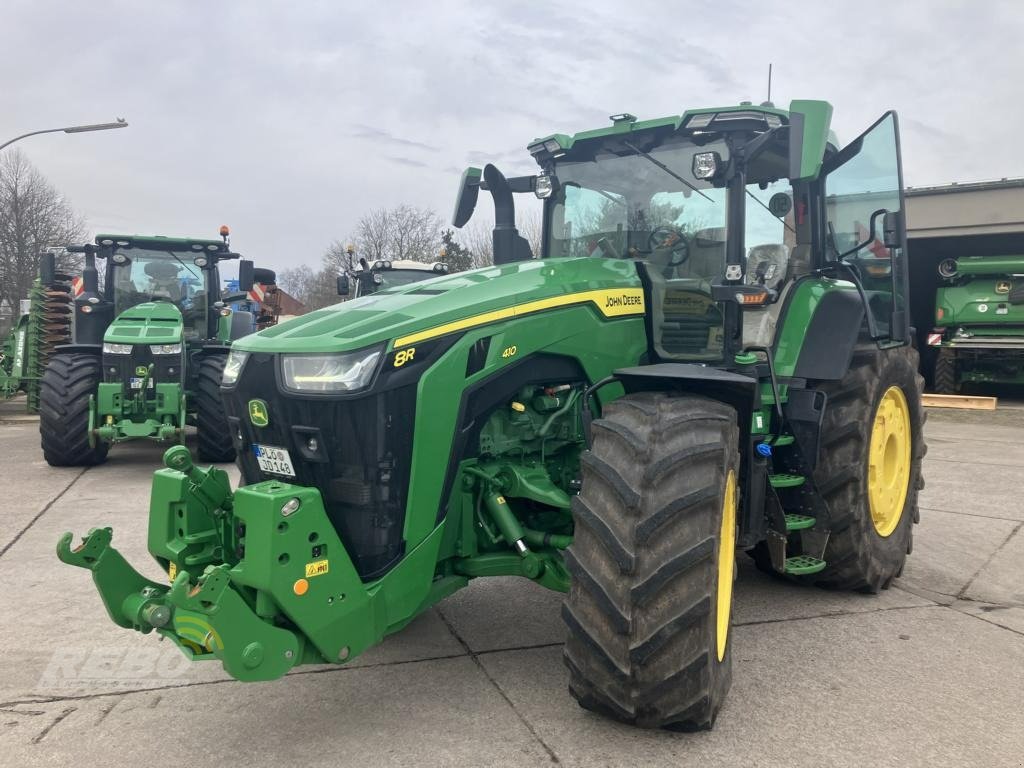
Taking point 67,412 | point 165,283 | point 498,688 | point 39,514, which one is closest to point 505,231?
point 498,688

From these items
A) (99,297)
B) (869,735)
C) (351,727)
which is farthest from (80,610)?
(99,297)

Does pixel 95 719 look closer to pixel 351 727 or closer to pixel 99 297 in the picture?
pixel 351 727

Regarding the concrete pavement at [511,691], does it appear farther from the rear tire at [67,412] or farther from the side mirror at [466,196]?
the rear tire at [67,412]

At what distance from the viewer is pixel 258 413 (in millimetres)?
3129

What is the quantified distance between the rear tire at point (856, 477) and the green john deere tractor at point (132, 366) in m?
6.38

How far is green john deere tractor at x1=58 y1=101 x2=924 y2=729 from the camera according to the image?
2.75m

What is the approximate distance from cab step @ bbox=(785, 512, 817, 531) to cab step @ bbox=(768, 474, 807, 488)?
15 cm

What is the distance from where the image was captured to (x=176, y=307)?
31.3ft

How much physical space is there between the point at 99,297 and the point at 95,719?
25.7 feet

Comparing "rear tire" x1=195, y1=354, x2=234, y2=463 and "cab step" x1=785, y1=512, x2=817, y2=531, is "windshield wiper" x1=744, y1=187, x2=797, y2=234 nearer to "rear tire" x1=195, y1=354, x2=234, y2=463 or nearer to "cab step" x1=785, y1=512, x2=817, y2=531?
"cab step" x1=785, y1=512, x2=817, y2=531

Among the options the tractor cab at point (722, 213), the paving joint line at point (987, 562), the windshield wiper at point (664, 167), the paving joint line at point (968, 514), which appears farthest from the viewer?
the paving joint line at point (968, 514)

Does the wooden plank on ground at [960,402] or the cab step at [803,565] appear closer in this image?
the cab step at [803,565]

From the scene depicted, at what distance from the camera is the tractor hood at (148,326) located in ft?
28.3

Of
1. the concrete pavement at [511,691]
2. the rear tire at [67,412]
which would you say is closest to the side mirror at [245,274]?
the rear tire at [67,412]
